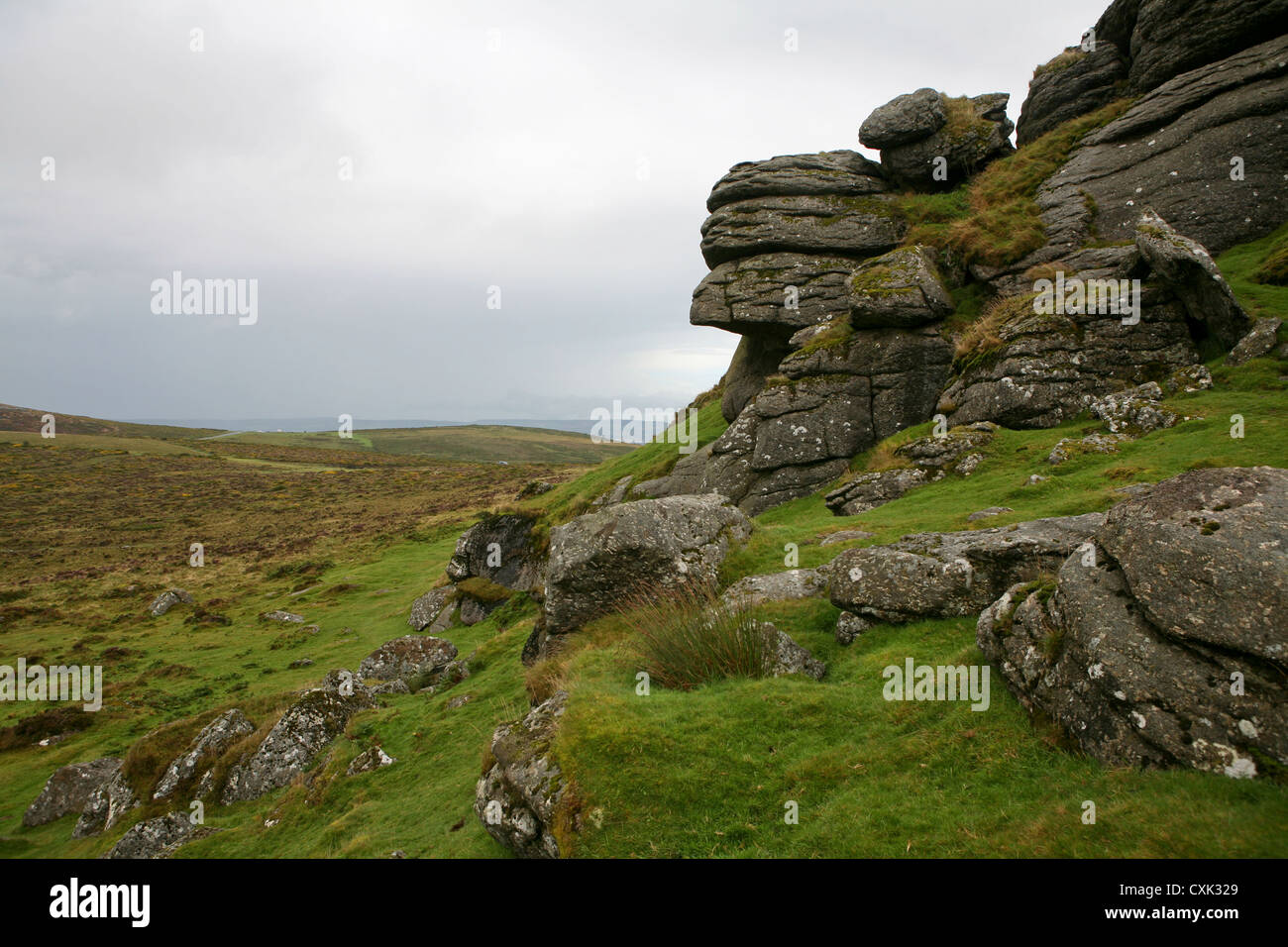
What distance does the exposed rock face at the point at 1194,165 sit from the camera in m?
21.2

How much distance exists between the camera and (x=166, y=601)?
38750mm

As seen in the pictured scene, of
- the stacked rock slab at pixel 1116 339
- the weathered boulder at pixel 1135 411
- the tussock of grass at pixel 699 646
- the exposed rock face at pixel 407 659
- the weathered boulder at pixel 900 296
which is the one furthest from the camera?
the weathered boulder at pixel 900 296

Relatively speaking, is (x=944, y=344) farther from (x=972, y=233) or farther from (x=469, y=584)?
(x=469, y=584)

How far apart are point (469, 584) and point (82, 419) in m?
205

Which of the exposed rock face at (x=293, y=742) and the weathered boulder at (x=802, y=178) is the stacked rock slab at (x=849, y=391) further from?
the exposed rock face at (x=293, y=742)

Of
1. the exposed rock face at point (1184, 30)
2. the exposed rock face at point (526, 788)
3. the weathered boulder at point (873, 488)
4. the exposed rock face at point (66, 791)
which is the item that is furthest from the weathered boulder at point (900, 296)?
the exposed rock face at point (66, 791)

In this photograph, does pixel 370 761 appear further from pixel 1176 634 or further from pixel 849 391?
pixel 849 391

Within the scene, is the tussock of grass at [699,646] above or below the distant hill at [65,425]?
below

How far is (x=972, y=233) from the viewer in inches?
1030

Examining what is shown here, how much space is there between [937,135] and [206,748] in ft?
125

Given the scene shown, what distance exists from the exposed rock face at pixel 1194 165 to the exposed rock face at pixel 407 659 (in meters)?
25.8

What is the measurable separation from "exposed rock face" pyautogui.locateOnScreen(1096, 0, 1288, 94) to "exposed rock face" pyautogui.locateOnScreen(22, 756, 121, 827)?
43.9m

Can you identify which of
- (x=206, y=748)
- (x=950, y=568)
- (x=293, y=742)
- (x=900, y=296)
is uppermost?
(x=900, y=296)

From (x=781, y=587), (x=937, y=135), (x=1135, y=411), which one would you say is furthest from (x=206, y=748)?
(x=937, y=135)
